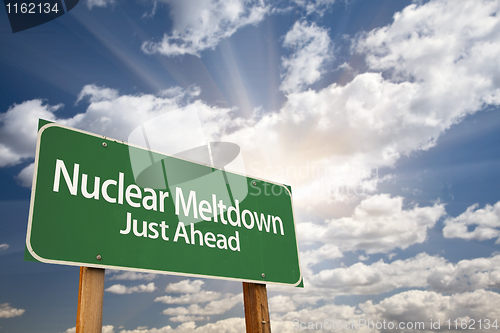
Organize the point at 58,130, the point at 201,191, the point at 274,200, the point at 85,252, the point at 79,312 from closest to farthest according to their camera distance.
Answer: the point at 79,312, the point at 85,252, the point at 58,130, the point at 201,191, the point at 274,200

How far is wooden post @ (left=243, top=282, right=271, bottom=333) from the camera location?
3.45 meters

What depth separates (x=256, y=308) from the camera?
3.50 meters

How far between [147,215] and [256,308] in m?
1.43

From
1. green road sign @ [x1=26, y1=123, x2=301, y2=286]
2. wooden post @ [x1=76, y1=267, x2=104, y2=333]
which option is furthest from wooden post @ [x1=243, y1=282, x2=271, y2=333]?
wooden post @ [x1=76, y1=267, x2=104, y2=333]

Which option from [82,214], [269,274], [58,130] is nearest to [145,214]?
[82,214]

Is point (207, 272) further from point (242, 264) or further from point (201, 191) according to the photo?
point (201, 191)

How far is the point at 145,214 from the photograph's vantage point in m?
2.95

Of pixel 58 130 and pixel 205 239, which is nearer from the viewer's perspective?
pixel 58 130

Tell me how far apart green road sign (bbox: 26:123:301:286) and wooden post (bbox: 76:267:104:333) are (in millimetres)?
79

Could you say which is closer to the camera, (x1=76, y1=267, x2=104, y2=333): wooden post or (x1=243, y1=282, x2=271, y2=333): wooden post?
(x1=76, y1=267, x2=104, y2=333): wooden post

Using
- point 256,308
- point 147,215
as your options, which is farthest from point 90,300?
point 256,308

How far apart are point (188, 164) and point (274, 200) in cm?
110

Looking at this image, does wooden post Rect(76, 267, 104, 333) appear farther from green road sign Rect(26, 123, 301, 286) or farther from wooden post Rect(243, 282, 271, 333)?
wooden post Rect(243, 282, 271, 333)

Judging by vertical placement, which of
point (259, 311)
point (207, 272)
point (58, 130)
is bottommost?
point (259, 311)
